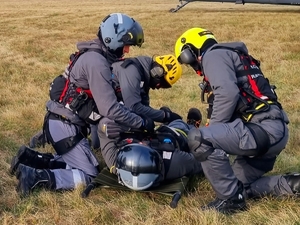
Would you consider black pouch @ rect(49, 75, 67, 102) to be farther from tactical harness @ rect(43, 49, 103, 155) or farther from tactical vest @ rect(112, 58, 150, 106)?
tactical vest @ rect(112, 58, 150, 106)

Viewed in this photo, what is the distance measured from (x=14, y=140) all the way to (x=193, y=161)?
10.6 feet

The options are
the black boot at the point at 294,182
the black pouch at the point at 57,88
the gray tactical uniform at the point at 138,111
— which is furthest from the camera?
the black pouch at the point at 57,88

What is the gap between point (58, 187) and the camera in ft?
17.8

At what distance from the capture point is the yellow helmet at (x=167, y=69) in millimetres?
6678

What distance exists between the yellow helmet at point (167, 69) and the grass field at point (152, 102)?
5.93 ft

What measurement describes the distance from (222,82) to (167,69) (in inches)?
89.1

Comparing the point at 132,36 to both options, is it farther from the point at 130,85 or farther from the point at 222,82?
the point at 222,82

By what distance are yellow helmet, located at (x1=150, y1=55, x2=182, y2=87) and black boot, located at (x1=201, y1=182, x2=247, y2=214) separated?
2416 mm

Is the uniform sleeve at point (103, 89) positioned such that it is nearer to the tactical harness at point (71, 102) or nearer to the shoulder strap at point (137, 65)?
the tactical harness at point (71, 102)

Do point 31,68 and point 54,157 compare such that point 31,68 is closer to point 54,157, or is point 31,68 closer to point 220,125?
point 54,157

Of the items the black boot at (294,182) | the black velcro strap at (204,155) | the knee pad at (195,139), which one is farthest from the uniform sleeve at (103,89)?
the black boot at (294,182)

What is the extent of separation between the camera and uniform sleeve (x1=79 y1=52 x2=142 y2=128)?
5.40 meters

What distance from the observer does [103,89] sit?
5.39m

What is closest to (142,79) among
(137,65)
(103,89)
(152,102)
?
(137,65)
